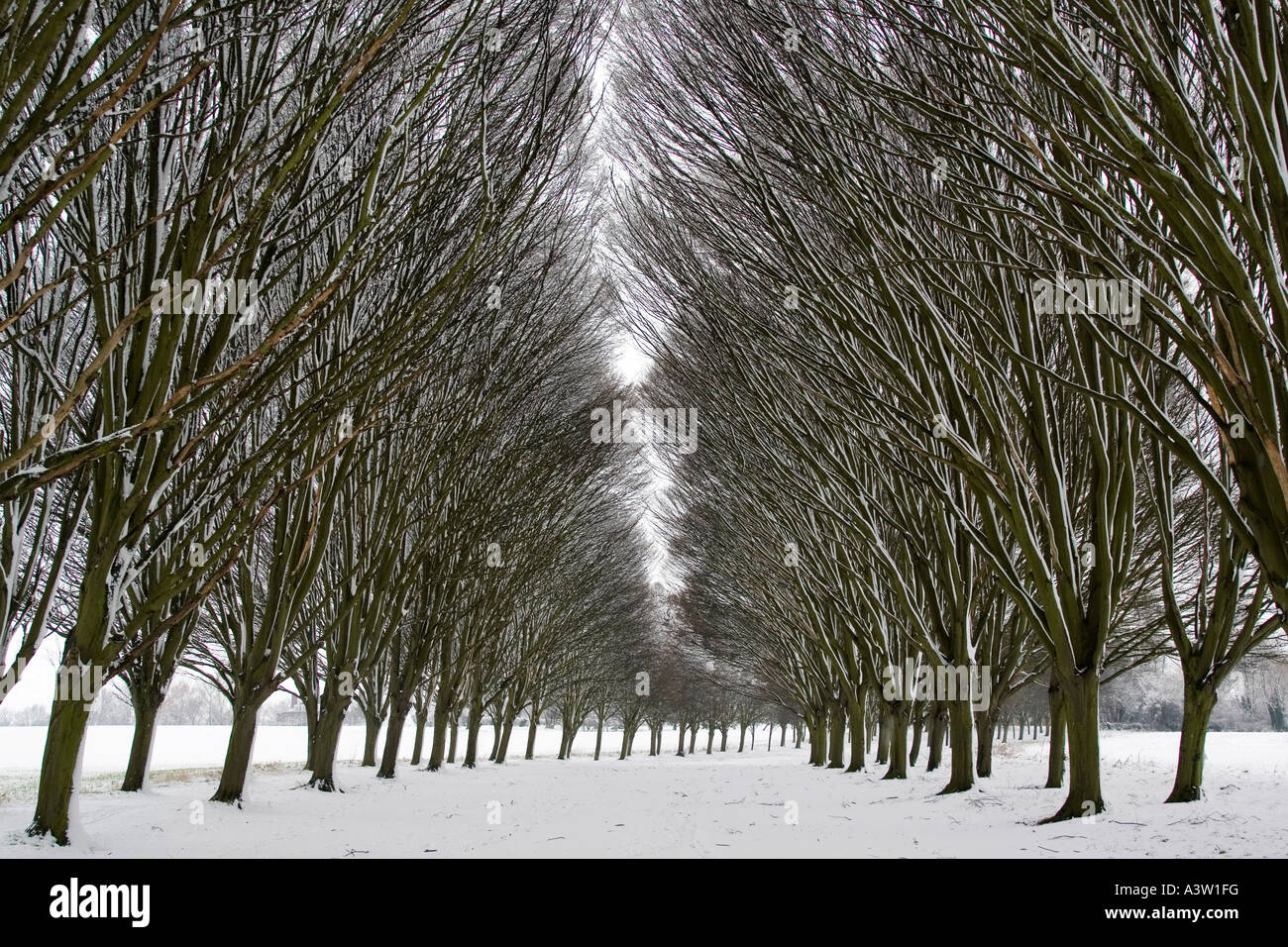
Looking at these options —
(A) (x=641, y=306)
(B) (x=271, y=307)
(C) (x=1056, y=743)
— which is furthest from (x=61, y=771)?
(C) (x=1056, y=743)

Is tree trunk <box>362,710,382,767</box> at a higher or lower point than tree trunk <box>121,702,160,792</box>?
lower

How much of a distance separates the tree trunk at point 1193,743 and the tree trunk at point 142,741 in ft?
37.7

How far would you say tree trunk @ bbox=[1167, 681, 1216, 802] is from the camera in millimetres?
6523

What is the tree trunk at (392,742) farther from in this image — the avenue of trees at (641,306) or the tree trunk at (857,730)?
the tree trunk at (857,730)

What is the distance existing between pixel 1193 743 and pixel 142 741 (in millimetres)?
12031

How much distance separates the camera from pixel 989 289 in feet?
22.6

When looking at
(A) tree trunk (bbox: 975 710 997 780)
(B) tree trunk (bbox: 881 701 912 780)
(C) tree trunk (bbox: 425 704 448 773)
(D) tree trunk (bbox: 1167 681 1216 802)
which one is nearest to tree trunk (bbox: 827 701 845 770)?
(A) tree trunk (bbox: 975 710 997 780)

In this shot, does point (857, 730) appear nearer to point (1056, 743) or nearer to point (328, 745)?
point (1056, 743)

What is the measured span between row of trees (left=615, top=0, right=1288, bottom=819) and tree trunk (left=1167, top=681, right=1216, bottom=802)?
0.03m

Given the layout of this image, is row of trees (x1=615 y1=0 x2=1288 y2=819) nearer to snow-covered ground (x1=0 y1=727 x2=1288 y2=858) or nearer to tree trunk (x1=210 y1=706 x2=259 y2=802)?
snow-covered ground (x1=0 y1=727 x2=1288 y2=858)

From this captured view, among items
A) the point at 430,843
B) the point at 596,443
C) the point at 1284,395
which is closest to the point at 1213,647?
the point at 1284,395

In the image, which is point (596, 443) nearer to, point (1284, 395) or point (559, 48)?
point (559, 48)
